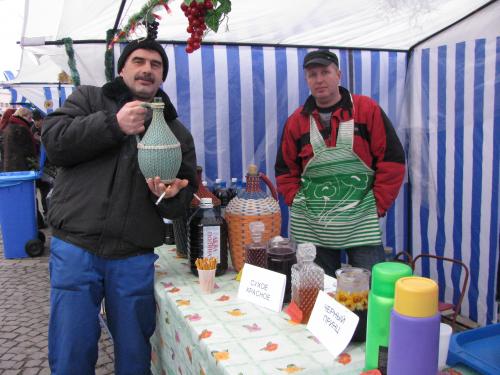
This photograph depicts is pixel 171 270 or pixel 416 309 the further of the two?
pixel 171 270

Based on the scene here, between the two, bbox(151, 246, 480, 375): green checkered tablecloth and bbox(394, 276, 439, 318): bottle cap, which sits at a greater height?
bbox(394, 276, 439, 318): bottle cap

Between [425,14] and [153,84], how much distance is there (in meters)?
1.58

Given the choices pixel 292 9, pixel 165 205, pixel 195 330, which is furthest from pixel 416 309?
pixel 292 9

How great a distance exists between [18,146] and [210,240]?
15.1 feet

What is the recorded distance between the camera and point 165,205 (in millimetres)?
1645

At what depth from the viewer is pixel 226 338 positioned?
4.14ft

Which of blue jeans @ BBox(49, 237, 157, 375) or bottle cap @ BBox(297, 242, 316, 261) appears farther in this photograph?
blue jeans @ BBox(49, 237, 157, 375)

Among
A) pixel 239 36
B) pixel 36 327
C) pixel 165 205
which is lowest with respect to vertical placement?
pixel 36 327

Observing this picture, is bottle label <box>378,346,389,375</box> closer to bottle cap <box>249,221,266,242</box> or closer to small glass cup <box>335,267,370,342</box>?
small glass cup <box>335,267,370,342</box>

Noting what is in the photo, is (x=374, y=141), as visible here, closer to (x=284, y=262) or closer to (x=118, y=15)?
(x=284, y=262)

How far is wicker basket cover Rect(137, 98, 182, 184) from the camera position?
4.53ft

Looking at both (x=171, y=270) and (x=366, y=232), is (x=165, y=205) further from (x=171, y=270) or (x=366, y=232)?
(x=366, y=232)

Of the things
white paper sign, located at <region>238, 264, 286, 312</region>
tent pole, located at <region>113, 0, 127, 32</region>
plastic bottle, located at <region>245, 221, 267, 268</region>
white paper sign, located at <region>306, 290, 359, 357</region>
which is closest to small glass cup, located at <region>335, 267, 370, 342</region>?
white paper sign, located at <region>306, 290, 359, 357</region>

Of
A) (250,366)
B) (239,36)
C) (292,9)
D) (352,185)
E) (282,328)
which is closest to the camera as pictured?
(250,366)
